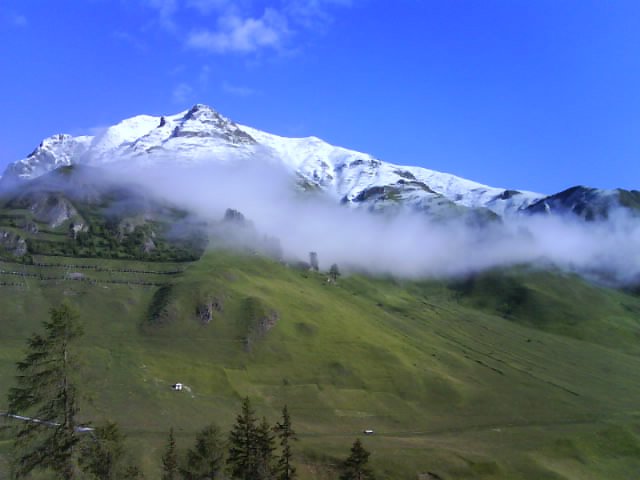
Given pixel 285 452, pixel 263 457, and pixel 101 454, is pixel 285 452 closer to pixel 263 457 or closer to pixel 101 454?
pixel 263 457

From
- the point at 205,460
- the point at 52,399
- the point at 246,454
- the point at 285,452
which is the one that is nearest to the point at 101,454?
the point at 52,399

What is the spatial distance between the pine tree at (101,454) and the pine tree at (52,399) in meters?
1.50

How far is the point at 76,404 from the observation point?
3738 centimetres

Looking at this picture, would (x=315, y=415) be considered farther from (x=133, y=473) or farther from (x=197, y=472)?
(x=133, y=473)

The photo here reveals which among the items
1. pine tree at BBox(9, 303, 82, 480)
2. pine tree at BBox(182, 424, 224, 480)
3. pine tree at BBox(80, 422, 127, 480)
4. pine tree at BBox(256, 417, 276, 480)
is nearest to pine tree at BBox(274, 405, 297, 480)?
pine tree at BBox(256, 417, 276, 480)

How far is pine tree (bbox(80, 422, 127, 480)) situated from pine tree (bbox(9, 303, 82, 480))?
150cm

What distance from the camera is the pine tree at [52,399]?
119ft

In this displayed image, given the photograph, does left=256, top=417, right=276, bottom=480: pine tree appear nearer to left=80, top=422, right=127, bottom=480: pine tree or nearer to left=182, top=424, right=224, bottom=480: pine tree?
left=182, top=424, right=224, bottom=480: pine tree

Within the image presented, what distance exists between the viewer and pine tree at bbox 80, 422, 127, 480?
3925 centimetres

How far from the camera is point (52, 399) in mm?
36906

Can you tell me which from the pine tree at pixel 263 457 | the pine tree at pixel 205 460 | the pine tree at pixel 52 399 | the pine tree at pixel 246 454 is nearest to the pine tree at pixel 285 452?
the pine tree at pixel 263 457

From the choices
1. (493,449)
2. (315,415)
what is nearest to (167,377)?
(315,415)

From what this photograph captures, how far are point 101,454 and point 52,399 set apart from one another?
8.84 m

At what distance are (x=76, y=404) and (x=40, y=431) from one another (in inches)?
99.7
